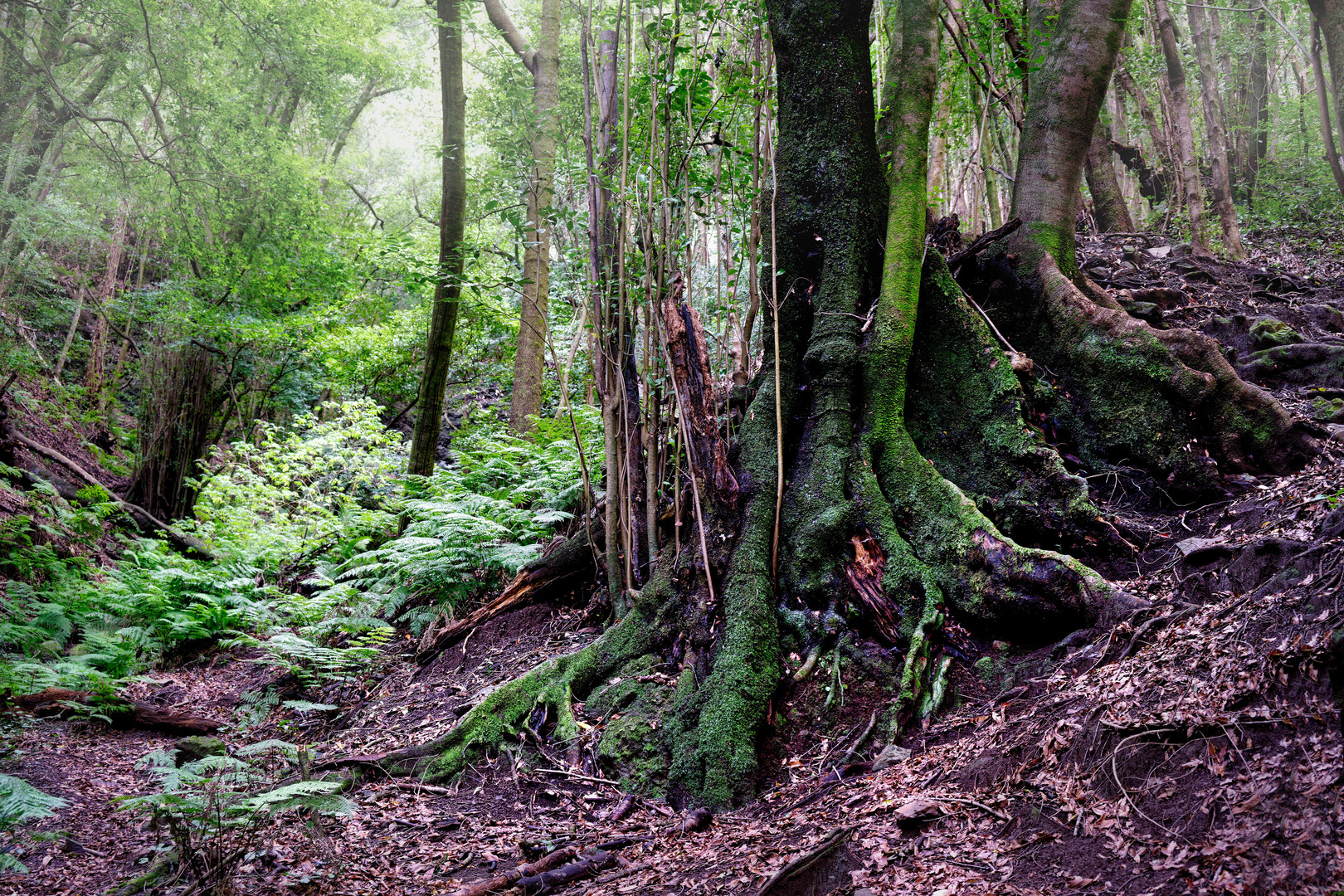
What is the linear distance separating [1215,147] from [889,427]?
31.6 ft

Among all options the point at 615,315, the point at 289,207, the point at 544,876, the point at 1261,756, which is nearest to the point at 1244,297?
the point at 615,315

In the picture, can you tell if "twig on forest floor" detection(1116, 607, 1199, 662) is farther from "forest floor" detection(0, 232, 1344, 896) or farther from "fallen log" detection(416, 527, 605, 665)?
"fallen log" detection(416, 527, 605, 665)

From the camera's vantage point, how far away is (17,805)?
245cm

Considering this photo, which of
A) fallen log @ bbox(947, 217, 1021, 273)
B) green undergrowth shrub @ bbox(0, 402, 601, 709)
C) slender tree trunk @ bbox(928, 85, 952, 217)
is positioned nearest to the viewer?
fallen log @ bbox(947, 217, 1021, 273)

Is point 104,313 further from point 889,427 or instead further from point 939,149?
point 889,427

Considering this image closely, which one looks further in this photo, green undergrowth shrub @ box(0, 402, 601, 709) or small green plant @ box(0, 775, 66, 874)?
green undergrowth shrub @ box(0, 402, 601, 709)

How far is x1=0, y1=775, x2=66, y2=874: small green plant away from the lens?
240 cm

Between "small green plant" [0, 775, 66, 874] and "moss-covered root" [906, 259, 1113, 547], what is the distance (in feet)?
13.0

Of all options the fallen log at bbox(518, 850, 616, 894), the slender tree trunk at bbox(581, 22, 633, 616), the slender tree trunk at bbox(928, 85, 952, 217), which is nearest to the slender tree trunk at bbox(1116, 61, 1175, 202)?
the slender tree trunk at bbox(928, 85, 952, 217)

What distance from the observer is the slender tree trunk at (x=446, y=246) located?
735 cm

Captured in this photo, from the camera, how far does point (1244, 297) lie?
6035mm

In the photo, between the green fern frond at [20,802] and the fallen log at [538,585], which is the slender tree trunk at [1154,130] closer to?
the fallen log at [538,585]

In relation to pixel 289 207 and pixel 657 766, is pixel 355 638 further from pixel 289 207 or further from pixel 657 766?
pixel 289 207

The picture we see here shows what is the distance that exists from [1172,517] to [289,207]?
45.7ft
